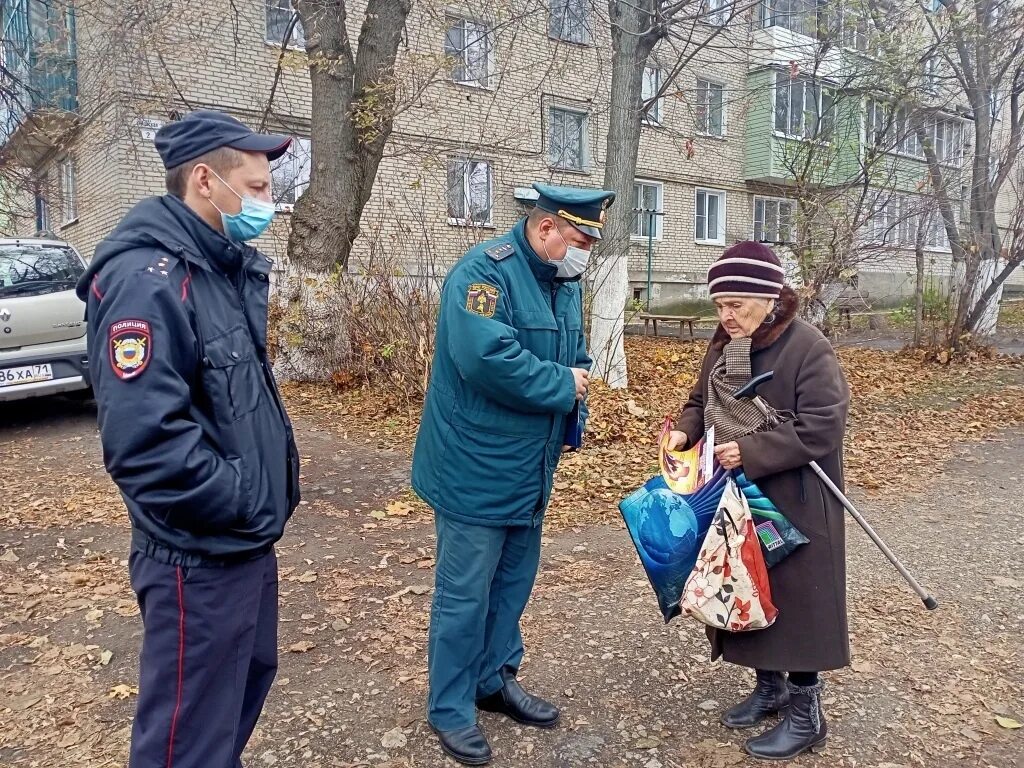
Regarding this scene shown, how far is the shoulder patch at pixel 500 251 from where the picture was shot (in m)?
2.68

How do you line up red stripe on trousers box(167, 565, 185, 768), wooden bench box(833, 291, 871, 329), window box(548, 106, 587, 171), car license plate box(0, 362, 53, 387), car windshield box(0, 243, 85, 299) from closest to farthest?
1. red stripe on trousers box(167, 565, 185, 768)
2. car license plate box(0, 362, 53, 387)
3. car windshield box(0, 243, 85, 299)
4. wooden bench box(833, 291, 871, 329)
5. window box(548, 106, 587, 171)

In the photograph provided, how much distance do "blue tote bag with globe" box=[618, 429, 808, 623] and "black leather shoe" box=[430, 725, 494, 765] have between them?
781 mm

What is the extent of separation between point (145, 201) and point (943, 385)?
10655 millimetres

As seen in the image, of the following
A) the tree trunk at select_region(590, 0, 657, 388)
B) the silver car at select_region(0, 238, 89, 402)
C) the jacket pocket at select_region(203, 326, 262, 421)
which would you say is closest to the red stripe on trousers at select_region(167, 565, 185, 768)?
the jacket pocket at select_region(203, 326, 262, 421)

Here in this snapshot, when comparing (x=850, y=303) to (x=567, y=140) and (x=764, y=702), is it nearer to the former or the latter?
(x=764, y=702)

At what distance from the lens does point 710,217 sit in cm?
2303

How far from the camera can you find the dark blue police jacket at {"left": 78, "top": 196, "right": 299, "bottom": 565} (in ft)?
5.67

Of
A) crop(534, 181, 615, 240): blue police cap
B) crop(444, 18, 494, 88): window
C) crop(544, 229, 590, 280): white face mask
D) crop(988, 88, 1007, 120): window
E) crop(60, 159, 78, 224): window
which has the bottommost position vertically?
crop(544, 229, 590, 280): white face mask

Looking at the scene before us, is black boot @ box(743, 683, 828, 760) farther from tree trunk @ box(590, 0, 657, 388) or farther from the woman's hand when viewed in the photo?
tree trunk @ box(590, 0, 657, 388)

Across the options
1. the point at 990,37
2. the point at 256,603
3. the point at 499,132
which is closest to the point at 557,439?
the point at 256,603

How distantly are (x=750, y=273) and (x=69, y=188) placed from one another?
17890mm

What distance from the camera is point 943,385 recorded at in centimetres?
1038

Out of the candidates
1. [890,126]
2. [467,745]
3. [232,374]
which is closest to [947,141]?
[890,126]

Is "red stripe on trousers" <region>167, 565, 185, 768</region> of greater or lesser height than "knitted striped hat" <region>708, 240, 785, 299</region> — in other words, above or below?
below
